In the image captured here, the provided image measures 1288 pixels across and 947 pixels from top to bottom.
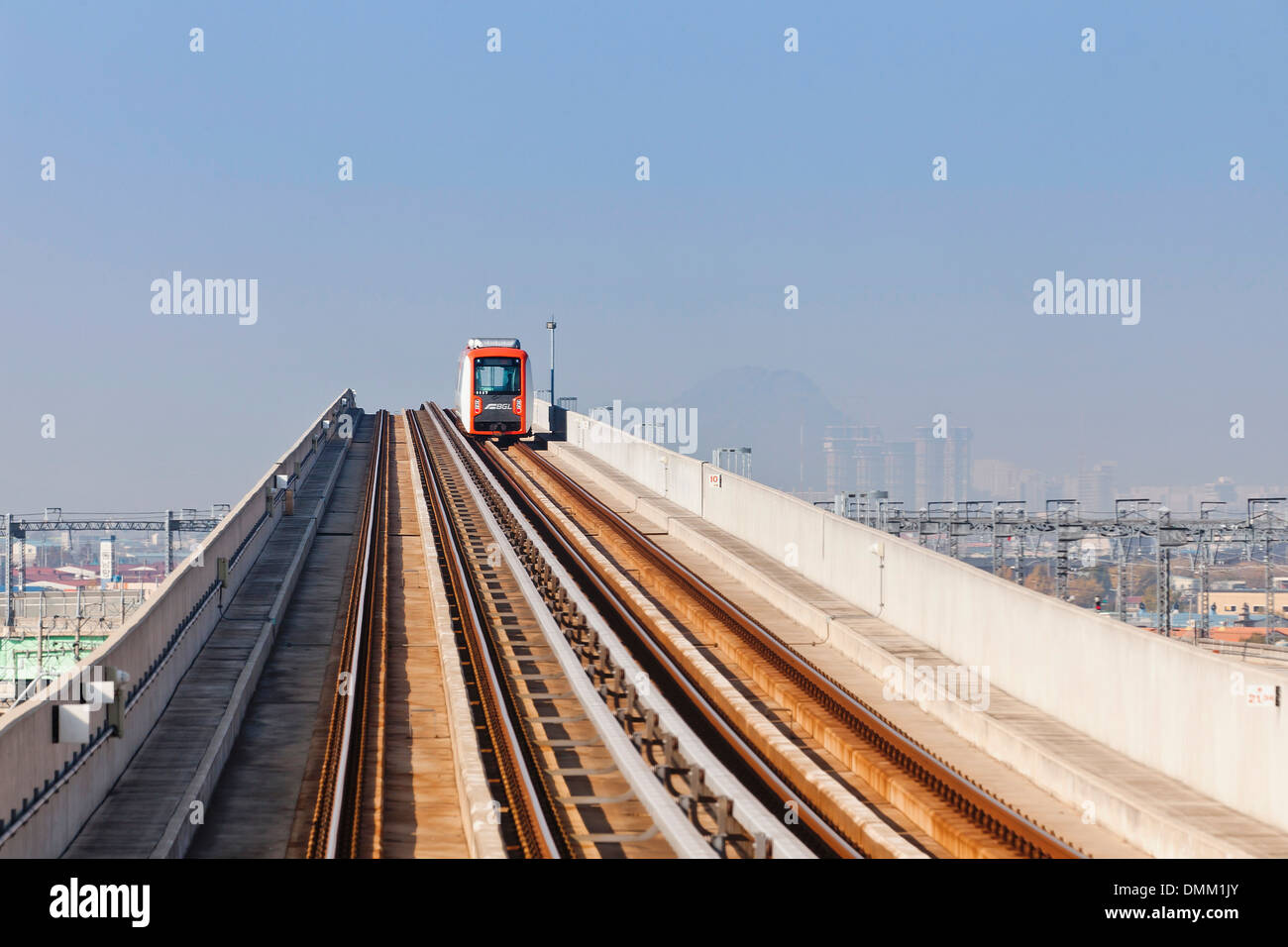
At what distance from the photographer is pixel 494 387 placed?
50594 mm

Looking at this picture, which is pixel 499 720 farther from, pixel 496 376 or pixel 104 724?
pixel 496 376

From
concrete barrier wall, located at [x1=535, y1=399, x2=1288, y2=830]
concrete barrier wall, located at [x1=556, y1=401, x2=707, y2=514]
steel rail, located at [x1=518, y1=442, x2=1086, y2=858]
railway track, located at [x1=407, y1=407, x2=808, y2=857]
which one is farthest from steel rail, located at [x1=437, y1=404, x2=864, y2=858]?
concrete barrier wall, located at [x1=556, y1=401, x2=707, y2=514]

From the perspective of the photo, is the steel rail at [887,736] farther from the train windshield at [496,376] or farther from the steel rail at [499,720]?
the train windshield at [496,376]

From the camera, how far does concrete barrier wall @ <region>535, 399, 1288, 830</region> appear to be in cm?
1185

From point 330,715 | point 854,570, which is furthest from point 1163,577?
point 330,715

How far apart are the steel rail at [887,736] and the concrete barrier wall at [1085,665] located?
1.51 meters

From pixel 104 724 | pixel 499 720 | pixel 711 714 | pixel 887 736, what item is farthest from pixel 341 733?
pixel 887 736

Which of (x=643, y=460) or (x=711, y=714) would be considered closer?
(x=711, y=714)

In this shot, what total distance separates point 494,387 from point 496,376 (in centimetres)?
53

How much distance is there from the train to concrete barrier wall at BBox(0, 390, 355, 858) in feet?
82.2

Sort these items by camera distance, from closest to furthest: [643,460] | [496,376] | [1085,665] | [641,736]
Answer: [1085,665]
[641,736]
[643,460]
[496,376]
